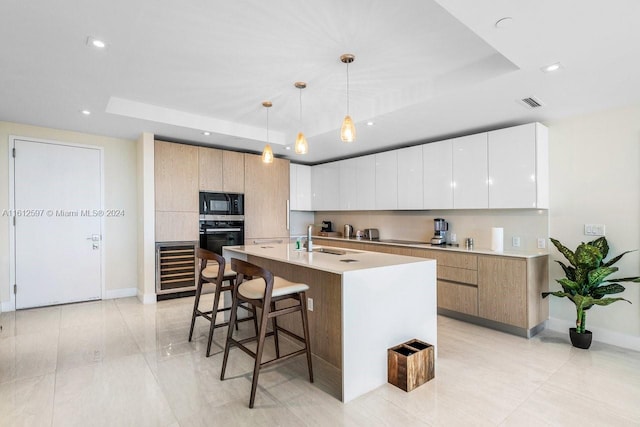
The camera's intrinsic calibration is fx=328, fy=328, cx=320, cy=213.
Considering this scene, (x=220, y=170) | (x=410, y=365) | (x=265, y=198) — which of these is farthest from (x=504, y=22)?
(x=265, y=198)

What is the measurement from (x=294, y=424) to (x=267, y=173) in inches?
169

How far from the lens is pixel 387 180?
16.6 ft

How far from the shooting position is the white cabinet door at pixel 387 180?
493cm

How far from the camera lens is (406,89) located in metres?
3.24

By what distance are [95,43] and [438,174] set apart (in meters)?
3.82

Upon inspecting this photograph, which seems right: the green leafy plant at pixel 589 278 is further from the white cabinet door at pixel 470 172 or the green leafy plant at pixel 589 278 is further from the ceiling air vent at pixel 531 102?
the ceiling air vent at pixel 531 102

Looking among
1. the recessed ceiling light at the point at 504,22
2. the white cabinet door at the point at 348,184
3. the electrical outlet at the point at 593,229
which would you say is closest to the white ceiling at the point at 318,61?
the recessed ceiling light at the point at 504,22

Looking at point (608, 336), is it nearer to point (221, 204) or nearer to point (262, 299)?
point (262, 299)

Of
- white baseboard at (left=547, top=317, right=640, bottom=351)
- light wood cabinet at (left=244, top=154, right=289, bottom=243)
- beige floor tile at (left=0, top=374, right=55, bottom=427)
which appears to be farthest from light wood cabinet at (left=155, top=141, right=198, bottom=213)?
white baseboard at (left=547, top=317, right=640, bottom=351)

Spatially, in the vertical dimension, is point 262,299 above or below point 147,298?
above

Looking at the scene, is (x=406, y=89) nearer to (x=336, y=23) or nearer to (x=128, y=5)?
(x=336, y=23)

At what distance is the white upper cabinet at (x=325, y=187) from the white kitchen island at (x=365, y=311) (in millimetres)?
3205

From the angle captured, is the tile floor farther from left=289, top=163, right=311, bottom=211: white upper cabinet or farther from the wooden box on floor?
left=289, top=163, right=311, bottom=211: white upper cabinet

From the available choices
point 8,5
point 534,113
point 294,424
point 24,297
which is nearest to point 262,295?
point 294,424
